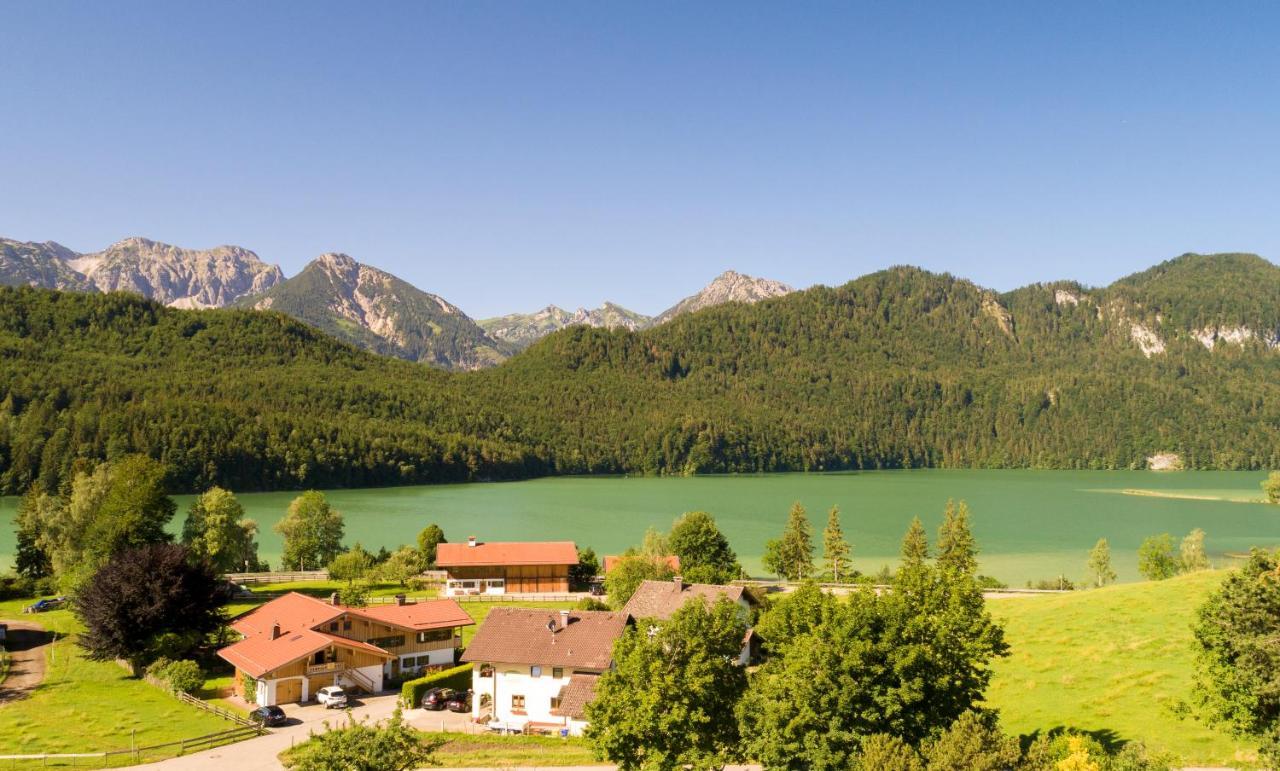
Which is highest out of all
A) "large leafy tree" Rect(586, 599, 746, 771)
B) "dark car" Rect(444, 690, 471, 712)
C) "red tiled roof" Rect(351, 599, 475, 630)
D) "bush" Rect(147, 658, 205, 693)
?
"large leafy tree" Rect(586, 599, 746, 771)

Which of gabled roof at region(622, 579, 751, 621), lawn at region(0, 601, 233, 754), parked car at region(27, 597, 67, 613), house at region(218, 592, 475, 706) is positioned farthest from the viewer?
parked car at region(27, 597, 67, 613)

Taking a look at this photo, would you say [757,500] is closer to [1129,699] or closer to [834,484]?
[834,484]

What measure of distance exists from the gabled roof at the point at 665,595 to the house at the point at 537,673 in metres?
5.33

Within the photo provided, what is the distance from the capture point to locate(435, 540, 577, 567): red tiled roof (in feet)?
206

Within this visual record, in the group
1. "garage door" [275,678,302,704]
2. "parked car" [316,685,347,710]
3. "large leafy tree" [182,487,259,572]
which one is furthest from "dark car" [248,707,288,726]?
"large leafy tree" [182,487,259,572]

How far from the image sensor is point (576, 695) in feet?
108

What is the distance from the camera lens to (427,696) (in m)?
35.4

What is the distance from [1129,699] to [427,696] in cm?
2543

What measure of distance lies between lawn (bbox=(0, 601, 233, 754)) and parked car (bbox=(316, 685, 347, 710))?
4.00m

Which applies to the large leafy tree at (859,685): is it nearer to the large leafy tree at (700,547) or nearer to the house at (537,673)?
the house at (537,673)

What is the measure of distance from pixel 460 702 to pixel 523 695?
10.3 ft

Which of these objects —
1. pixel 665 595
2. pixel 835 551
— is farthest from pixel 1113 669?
pixel 835 551

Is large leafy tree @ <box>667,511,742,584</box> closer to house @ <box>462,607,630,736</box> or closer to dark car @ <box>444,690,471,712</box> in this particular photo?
house @ <box>462,607,630,736</box>

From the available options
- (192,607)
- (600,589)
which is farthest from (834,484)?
(192,607)
